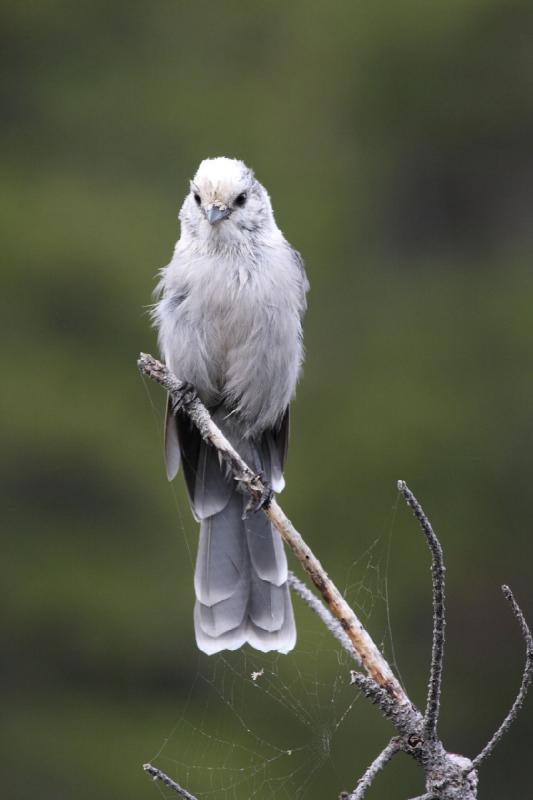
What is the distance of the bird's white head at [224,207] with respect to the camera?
4105 millimetres

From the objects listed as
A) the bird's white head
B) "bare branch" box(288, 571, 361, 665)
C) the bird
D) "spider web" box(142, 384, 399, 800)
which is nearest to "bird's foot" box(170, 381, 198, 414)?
the bird

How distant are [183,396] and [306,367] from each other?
3.87 m


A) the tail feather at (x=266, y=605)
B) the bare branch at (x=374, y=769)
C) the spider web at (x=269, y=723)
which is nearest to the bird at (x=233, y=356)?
the tail feather at (x=266, y=605)

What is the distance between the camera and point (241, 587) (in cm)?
420

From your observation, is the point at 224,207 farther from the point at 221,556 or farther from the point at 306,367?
the point at 306,367

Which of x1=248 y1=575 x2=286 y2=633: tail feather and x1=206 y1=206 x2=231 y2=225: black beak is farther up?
x1=206 y1=206 x2=231 y2=225: black beak

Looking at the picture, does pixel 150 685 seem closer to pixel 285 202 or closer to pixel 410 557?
pixel 410 557

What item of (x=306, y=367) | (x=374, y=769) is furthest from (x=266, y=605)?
(x=306, y=367)

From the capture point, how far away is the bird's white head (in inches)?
162

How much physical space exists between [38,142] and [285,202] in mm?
1884

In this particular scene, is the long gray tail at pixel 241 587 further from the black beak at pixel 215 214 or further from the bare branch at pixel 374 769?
the bare branch at pixel 374 769

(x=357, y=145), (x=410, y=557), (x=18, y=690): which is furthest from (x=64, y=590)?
(x=357, y=145)

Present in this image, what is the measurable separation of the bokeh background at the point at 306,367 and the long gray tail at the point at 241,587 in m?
2.27

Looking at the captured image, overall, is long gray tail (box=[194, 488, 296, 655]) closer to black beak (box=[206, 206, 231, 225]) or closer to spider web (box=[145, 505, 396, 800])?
black beak (box=[206, 206, 231, 225])
